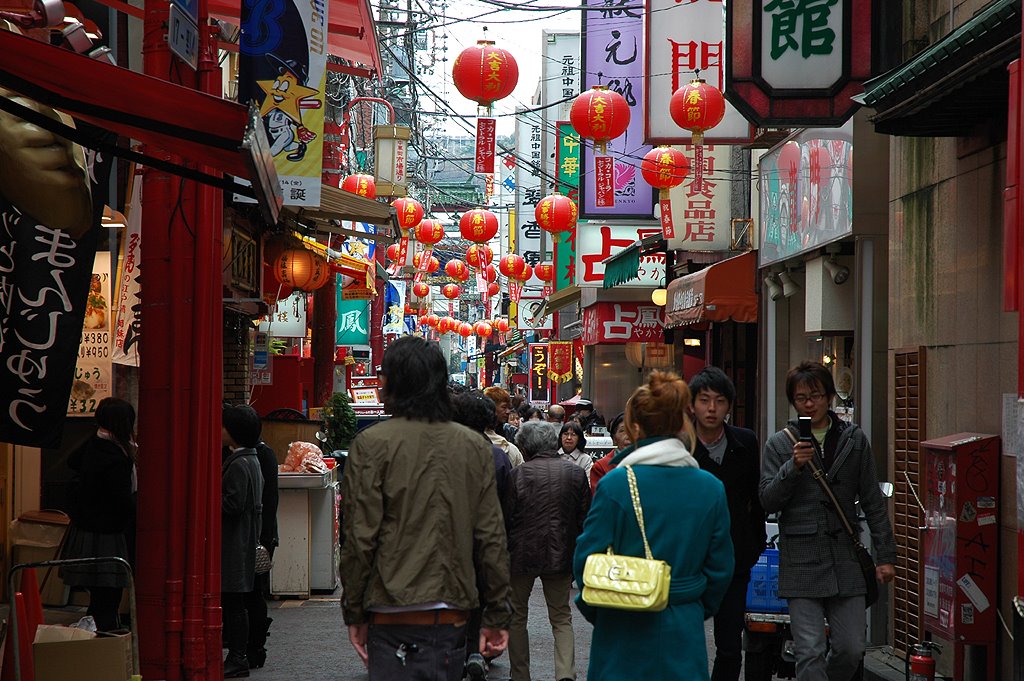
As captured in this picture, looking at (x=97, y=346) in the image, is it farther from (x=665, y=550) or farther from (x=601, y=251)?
(x=601, y=251)

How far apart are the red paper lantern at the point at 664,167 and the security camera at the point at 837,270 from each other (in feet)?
16.2

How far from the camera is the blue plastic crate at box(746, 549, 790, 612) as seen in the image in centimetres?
849

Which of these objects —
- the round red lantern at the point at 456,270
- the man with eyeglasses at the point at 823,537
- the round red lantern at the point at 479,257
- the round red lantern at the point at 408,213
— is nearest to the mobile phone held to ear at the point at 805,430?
the man with eyeglasses at the point at 823,537

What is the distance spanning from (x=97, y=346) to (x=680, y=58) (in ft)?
29.5

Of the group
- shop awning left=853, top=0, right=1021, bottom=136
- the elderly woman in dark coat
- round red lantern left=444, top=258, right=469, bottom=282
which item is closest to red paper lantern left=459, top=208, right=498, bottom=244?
round red lantern left=444, top=258, right=469, bottom=282

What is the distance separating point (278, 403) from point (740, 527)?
16.1 meters

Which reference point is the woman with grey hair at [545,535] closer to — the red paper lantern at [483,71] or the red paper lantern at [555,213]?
the red paper lantern at [483,71]

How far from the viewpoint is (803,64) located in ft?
34.9

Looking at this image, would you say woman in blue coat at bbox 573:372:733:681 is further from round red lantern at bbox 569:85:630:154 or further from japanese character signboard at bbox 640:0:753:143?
japanese character signboard at bbox 640:0:753:143

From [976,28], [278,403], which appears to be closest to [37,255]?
[976,28]

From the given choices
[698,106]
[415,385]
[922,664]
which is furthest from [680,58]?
[415,385]

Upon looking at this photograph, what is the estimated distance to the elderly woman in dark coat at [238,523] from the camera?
362 inches

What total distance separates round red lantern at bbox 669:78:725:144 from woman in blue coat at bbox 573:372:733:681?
9.68m

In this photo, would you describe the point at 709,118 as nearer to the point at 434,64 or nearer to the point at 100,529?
the point at 100,529
